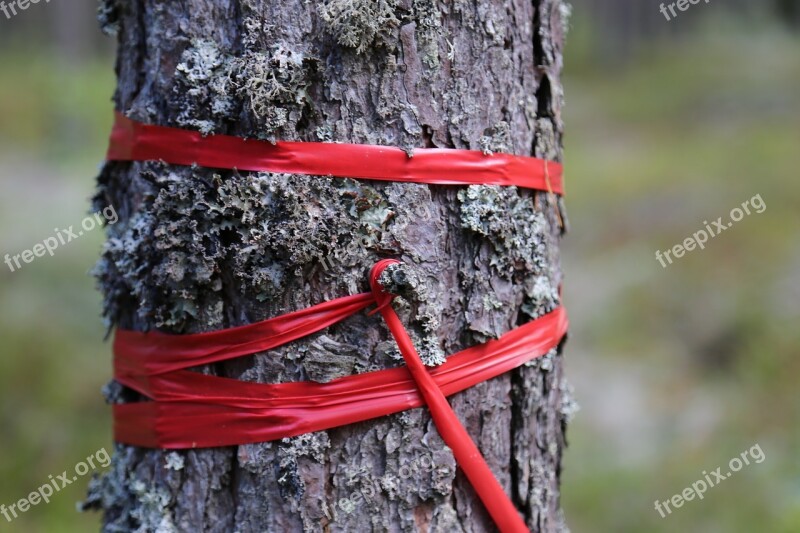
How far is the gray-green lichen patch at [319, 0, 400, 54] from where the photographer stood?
1.24 m

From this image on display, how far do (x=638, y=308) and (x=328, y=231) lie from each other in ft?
14.9

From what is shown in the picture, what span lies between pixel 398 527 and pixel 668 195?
20.7ft

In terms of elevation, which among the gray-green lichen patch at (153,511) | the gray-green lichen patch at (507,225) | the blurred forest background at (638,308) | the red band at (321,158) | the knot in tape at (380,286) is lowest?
the gray-green lichen patch at (153,511)

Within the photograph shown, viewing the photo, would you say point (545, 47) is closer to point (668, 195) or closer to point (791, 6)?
point (668, 195)

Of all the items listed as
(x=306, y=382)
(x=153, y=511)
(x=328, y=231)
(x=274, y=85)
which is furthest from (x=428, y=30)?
(x=153, y=511)

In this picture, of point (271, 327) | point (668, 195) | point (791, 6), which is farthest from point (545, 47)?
point (791, 6)

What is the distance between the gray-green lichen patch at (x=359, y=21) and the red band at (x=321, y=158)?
18 cm

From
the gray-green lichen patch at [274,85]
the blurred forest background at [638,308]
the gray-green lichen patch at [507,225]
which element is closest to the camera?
the gray-green lichen patch at [274,85]

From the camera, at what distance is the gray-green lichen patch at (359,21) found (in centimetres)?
124

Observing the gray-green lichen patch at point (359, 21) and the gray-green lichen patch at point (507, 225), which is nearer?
the gray-green lichen patch at point (359, 21)

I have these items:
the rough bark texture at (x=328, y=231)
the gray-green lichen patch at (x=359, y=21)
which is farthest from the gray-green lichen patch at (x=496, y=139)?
the gray-green lichen patch at (x=359, y=21)

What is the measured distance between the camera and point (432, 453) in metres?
1.34

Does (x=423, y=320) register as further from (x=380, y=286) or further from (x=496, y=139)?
(x=496, y=139)

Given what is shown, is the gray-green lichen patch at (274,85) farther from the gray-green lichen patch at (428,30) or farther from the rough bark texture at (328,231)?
the gray-green lichen patch at (428,30)
